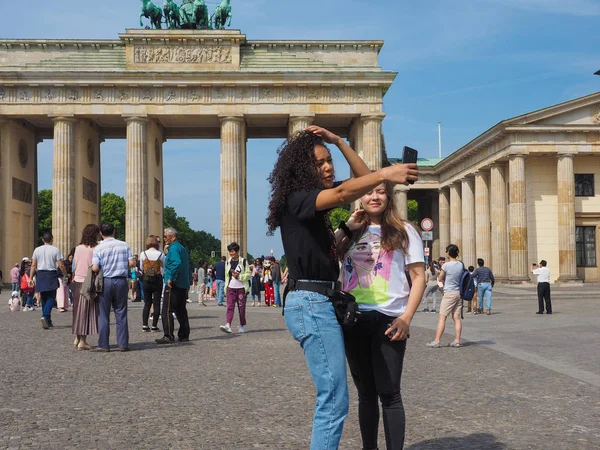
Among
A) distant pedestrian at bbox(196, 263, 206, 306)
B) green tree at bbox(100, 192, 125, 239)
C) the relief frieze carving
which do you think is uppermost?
the relief frieze carving

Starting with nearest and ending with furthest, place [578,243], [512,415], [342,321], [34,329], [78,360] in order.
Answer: [342,321] → [512,415] → [78,360] → [34,329] → [578,243]

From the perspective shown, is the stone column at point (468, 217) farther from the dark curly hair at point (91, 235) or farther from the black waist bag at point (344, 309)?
the black waist bag at point (344, 309)

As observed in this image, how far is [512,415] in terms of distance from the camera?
6961mm

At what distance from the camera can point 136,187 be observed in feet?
151

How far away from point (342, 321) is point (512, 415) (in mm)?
3325

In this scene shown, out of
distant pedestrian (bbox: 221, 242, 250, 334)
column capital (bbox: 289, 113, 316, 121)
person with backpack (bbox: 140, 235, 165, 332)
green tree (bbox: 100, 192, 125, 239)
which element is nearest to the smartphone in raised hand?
distant pedestrian (bbox: 221, 242, 250, 334)

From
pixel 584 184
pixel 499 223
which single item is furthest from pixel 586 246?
pixel 499 223

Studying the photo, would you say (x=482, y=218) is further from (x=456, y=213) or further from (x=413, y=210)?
(x=413, y=210)

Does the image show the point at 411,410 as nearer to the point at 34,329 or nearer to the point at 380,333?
the point at 380,333

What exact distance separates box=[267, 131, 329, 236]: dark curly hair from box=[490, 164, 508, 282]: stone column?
142ft

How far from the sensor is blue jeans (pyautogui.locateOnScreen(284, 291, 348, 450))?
4.23 meters

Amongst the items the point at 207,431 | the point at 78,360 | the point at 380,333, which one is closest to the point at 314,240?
the point at 380,333

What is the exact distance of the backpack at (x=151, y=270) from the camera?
15.3 m

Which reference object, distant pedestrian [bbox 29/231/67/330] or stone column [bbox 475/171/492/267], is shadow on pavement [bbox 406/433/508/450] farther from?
stone column [bbox 475/171/492/267]
